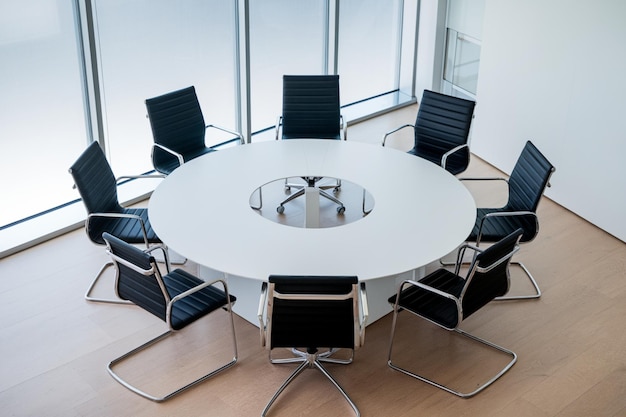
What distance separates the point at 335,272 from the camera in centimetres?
396

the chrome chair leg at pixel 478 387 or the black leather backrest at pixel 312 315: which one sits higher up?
the black leather backrest at pixel 312 315

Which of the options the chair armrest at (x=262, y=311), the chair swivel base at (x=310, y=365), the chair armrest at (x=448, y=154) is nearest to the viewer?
the chair armrest at (x=262, y=311)

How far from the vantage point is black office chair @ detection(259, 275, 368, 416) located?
11.6 ft

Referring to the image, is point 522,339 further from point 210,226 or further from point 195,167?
point 195,167

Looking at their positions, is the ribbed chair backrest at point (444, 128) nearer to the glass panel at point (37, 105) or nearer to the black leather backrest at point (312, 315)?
the black leather backrest at point (312, 315)

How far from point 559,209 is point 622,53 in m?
1.43

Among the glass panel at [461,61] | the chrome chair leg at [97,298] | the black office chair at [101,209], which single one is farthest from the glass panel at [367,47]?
the chrome chair leg at [97,298]

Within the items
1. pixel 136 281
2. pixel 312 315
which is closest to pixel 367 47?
pixel 136 281

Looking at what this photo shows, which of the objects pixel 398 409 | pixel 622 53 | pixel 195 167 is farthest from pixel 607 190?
pixel 195 167

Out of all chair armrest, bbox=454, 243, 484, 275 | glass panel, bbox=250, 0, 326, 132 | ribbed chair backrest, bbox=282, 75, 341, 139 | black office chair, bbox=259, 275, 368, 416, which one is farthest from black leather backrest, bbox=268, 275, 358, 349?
glass panel, bbox=250, 0, 326, 132

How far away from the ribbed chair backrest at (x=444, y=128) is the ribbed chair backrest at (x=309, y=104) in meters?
0.71

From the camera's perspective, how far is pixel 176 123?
227 inches

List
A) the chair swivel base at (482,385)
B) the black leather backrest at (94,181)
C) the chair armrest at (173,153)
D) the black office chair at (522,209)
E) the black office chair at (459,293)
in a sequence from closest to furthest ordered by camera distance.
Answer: the black office chair at (459,293)
the chair swivel base at (482,385)
the black leather backrest at (94,181)
the black office chair at (522,209)
the chair armrest at (173,153)

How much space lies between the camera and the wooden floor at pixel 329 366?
159 inches
